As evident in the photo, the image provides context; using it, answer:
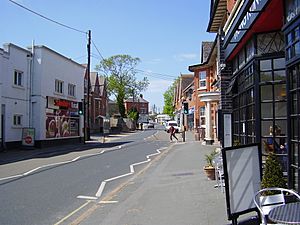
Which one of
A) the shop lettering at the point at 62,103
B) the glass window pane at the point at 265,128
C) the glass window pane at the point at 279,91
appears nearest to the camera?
the glass window pane at the point at 279,91

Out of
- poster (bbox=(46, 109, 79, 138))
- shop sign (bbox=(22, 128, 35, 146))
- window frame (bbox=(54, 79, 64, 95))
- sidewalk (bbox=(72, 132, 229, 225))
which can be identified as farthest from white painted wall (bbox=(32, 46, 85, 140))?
sidewalk (bbox=(72, 132, 229, 225))

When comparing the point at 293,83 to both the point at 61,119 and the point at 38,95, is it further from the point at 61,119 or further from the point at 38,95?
the point at 61,119

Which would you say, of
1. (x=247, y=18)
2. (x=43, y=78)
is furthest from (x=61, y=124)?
(x=247, y=18)

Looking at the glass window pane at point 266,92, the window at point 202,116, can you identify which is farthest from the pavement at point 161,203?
the window at point 202,116

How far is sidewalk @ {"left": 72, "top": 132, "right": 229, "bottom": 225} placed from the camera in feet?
23.2

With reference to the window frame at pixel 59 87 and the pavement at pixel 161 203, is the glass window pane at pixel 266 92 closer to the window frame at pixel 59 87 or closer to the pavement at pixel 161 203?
the pavement at pixel 161 203

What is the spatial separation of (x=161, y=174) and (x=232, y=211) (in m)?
8.23

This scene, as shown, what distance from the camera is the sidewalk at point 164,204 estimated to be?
707cm

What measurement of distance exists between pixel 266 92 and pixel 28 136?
2052 centimetres

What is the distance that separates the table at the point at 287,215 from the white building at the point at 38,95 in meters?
22.9

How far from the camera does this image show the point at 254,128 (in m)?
9.92

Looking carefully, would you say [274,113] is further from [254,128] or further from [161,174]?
[161,174]

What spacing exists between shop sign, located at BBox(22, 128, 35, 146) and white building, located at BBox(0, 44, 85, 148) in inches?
10.6

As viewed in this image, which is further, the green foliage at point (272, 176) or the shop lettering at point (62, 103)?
the shop lettering at point (62, 103)
